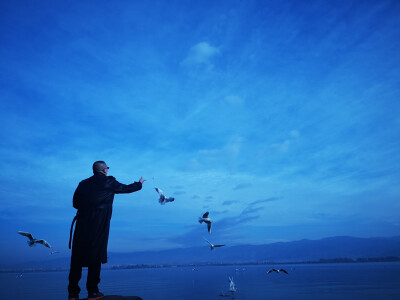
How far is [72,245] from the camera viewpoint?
917cm

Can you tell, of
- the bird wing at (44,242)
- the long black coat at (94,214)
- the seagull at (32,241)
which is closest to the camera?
the long black coat at (94,214)

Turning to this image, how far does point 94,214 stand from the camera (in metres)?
9.11

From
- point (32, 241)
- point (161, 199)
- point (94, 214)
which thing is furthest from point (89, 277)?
point (32, 241)

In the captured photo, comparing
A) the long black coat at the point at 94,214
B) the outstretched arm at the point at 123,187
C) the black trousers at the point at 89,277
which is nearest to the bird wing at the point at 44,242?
the black trousers at the point at 89,277

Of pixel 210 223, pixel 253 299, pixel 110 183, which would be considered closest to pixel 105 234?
pixel 110 183

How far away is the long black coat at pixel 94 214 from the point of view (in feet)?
29.2

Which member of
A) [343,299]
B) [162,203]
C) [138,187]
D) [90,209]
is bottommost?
[343,299]

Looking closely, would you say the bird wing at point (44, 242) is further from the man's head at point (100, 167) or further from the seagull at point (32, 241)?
the man's head at point (100, 167)

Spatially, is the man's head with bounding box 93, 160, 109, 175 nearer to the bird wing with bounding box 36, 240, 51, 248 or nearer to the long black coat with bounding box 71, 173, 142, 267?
the long black coat with bounding box 71, 173, 142, 267

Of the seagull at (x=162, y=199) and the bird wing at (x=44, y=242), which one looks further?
the bird wing at (x=44, y=242)

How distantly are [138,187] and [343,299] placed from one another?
48.0 meters

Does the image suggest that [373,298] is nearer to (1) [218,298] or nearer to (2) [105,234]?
(1) [218,298]

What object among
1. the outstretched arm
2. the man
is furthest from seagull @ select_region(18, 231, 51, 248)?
the outstretched arm

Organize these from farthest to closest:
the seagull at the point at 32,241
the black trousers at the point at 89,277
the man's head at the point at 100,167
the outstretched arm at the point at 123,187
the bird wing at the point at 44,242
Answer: the bird wing at the point at 44,242
the seagull at the point at 32,241
the man's head at the point at 100,167
the outstretched arm at the point at 123,187
the black trousers at the point at 89,277
